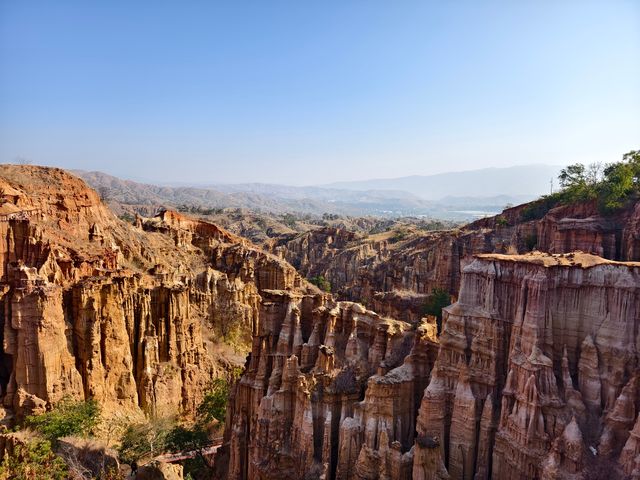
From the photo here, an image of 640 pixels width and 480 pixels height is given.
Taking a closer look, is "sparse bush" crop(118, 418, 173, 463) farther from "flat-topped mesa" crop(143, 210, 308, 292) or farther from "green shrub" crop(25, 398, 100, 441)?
"flat-topped mesa" crop(143, 210, 308, 292)

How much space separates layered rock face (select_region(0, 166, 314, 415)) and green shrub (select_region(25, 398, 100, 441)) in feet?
3.50

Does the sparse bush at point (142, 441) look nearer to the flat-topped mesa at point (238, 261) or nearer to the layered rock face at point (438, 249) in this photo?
the layered rock face at point (438, 249)

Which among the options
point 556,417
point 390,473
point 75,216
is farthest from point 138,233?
point 556,417

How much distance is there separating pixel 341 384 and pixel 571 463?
315 inches

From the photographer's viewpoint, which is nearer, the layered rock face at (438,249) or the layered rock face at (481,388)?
the layered rock face at (481,388)

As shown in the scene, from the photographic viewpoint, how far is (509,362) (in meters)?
15.0

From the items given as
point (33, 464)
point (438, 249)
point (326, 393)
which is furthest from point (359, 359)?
point (438, 249)

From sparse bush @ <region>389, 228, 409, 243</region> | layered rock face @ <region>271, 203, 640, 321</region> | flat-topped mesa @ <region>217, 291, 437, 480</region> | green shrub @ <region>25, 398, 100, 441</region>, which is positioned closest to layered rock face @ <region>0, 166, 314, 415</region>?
green shrub @ <region>25, 398, 100, 441</region>

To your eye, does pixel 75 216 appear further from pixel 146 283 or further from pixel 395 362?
pixel 395 362

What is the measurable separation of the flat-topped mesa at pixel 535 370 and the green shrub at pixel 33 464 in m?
14.1

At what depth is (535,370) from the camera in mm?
13906

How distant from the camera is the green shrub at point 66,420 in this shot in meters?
23.2

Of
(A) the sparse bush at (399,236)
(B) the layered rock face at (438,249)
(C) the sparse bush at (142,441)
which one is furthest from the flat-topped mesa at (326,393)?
(A) the sparse bush at (399,236)

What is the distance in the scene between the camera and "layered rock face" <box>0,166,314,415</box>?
2534cm
